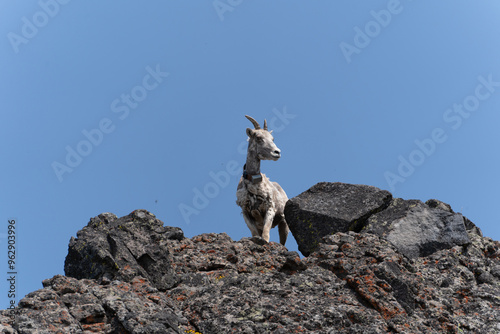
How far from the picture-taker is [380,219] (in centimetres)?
1305

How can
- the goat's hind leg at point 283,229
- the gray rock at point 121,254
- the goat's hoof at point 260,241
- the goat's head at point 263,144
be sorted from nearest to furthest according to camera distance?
the gray rock at point 121,254 → the goat's hoof at point 260,241 → the goat's head at point 263,144 → the goat's hind leg at point 283,229

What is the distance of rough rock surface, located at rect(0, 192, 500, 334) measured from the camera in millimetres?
7293

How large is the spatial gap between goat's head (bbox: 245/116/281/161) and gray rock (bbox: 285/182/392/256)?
1352 millimetres

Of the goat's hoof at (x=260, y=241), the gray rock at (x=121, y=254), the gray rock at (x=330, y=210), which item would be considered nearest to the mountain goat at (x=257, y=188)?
the gray rock at (x=330, y=210)

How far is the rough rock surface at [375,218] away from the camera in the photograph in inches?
471

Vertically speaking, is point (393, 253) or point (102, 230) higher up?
point (102, 230)

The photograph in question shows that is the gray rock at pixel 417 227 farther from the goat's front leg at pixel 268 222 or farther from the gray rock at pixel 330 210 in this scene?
the goat's front leg at pixel 268 222

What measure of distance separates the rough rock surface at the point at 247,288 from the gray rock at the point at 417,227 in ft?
2.40

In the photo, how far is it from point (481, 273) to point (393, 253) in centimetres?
229

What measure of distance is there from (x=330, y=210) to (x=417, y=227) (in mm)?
2247

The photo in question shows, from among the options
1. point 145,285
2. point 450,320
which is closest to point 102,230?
point 145,285

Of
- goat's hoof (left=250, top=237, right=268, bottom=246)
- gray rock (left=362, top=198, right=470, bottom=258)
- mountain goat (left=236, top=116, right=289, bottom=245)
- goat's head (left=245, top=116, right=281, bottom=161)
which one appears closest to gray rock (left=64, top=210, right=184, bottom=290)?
goat's hoof (left=250, top=237, right=268, bottom=246)

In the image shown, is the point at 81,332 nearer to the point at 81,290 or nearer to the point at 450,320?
the point at 81,290

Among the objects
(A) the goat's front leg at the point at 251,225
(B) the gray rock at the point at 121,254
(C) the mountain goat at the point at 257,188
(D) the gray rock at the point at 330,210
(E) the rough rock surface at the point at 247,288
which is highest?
(C) the mountain goat at the point at 257,188
